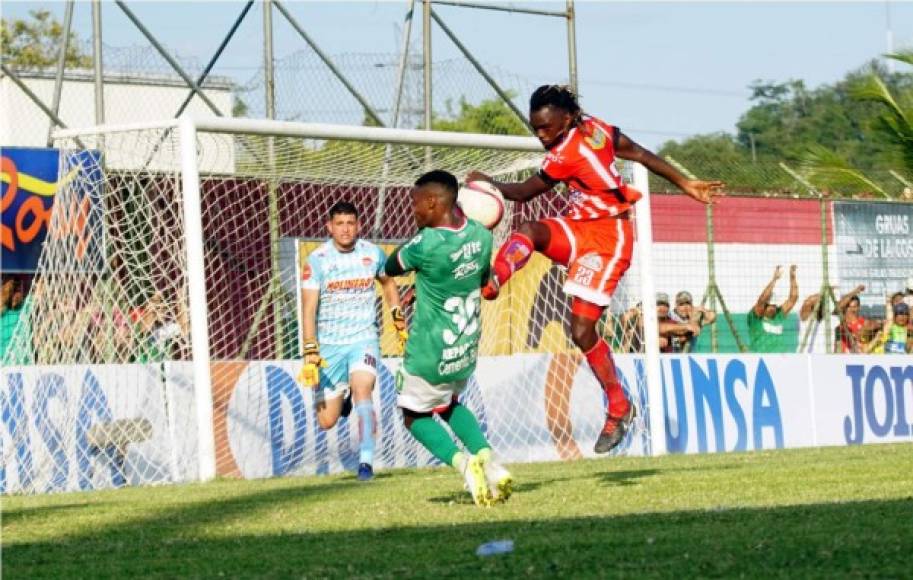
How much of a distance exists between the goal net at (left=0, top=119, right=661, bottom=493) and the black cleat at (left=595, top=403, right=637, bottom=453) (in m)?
4.65

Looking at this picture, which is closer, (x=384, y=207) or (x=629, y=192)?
(x=629, y=192)

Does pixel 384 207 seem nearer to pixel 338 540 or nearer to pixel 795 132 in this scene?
pixel 338 540

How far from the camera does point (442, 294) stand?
32.2 ft

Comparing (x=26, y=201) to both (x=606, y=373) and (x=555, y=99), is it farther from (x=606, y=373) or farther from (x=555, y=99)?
(x=606, y=373)

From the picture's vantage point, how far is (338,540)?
7.63 m

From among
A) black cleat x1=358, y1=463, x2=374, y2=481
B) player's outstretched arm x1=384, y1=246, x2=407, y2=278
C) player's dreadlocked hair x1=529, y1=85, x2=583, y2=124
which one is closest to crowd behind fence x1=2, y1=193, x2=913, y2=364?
black cleat x1=358, y1=463, x2=374, y2=481

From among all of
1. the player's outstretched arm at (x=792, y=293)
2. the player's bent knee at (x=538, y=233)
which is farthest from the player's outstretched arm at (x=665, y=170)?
the player's outstretched arm at (x=792, y=293)

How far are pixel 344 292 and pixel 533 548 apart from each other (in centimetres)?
722

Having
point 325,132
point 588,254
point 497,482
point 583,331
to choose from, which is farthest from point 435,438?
point 325,132

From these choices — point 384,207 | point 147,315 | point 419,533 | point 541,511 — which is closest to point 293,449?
point 147,315

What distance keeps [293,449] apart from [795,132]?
6377 centimetres

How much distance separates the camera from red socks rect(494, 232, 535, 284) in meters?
10.3

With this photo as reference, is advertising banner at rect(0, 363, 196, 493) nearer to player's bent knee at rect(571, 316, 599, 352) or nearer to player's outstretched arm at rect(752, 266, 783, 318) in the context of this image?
player's bent knee at rect(571, 316, 599, 352)

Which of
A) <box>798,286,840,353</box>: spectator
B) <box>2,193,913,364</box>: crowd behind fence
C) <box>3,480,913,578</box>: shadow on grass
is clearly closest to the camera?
<box>3,480,913,578</box>: shadow on grass
